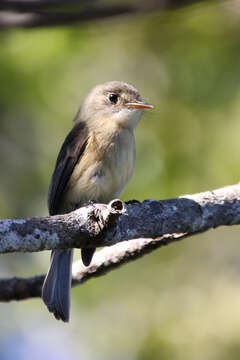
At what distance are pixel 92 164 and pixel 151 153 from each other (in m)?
0.96

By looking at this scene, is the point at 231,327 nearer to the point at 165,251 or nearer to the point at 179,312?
the point at 179,312

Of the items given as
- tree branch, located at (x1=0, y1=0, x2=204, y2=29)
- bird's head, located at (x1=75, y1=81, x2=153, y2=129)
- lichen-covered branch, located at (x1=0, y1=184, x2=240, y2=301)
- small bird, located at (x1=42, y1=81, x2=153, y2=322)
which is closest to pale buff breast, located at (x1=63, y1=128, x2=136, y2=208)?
small bird, located at (x1=42, y1=81, x2=153, y2=322)

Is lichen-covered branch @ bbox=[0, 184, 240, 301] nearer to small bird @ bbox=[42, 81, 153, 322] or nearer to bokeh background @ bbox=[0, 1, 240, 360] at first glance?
small bird @ bbox=[42, 81, 153, 322]

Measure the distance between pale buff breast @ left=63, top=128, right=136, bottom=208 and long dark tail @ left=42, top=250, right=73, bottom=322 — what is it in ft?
1.53

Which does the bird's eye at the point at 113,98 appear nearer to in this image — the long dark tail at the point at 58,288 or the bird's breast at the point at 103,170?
the bird's breast at the point at 103,170

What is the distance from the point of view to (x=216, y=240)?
19.5 feet

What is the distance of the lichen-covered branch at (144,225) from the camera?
11.5 feet

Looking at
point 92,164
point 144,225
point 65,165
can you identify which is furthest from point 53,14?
point 144,225

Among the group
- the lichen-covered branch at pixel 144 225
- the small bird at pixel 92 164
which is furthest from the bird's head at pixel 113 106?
the lichen-covered branch at pixel 144 225

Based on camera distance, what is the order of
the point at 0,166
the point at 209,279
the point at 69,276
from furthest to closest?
1. the point at 0,166
2. the point at 209,279
3. the point at 69,276

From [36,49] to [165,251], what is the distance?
6.83 feet

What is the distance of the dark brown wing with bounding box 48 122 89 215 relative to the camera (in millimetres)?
5016

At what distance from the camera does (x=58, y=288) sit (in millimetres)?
4660

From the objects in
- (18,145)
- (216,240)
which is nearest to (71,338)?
(216,240)
